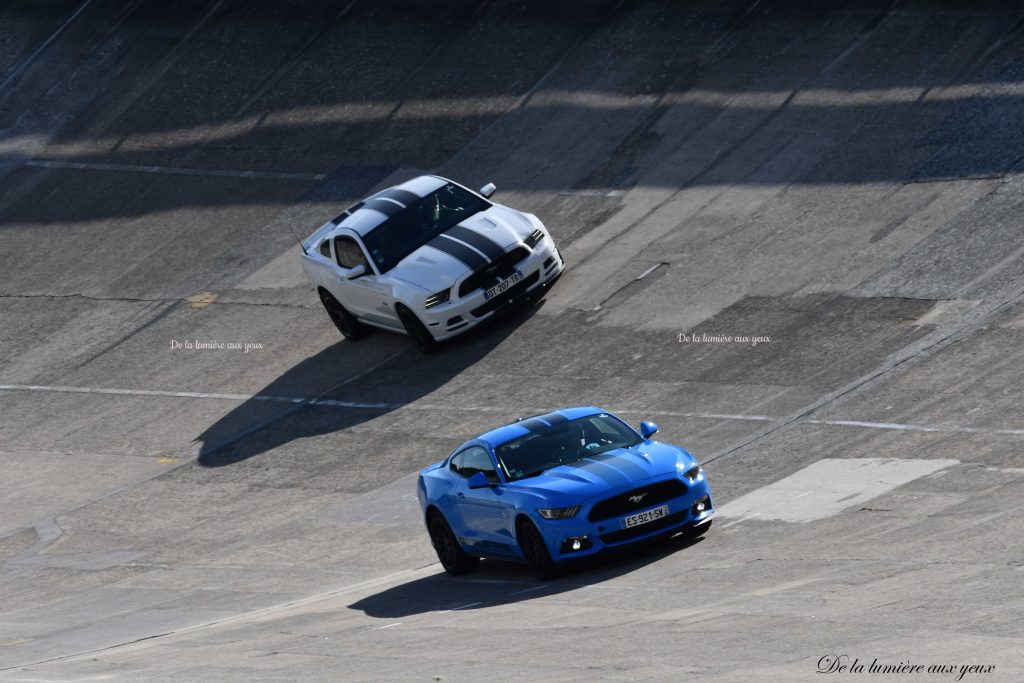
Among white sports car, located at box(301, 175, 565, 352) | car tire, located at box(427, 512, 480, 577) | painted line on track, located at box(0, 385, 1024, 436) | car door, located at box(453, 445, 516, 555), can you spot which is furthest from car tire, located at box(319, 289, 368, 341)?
car door, located at box(453, 445, 516, 555)

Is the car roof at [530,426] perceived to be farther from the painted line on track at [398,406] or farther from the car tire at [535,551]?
the painted line on track at [398,406]

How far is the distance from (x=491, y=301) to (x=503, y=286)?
26cm

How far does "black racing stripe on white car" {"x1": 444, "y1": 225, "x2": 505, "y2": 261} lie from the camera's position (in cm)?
2203

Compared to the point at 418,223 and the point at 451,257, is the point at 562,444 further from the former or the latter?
the point at 418,223

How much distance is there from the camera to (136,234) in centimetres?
2905

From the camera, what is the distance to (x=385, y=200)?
23719 mm

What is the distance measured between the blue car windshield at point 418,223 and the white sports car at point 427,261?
0.01 metres

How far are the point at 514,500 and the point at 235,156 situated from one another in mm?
18146

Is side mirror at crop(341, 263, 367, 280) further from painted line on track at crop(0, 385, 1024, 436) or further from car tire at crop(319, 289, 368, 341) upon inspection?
painted line on track at crop(0, 385, 1024, 436)

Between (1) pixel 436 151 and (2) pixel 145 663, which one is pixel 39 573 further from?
(1) pixel 436 151

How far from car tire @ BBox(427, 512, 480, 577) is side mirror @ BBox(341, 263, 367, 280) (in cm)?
799

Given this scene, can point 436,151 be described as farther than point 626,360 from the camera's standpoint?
Yes

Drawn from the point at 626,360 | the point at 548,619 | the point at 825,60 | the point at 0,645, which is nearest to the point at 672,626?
the point at 548,619

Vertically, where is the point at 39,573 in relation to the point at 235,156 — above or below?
below
